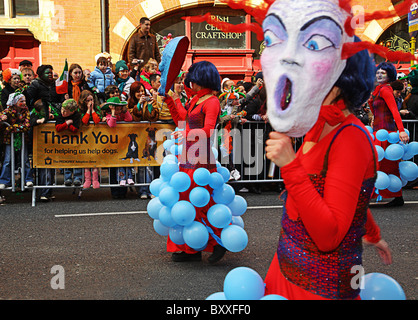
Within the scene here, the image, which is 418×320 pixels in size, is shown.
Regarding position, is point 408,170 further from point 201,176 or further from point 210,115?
point 201,176

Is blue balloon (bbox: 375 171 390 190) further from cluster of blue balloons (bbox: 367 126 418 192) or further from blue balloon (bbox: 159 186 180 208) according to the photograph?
blue balloon (bbox: 159 186 180 208)

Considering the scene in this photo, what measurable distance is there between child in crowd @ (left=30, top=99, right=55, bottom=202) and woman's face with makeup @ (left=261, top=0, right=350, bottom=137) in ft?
22.9

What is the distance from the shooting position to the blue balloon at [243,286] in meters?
1.76

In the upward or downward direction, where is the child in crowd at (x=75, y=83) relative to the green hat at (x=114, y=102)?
upward

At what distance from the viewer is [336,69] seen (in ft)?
5.43

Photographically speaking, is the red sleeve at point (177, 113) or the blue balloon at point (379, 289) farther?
the red sleeve at point (177, 113)

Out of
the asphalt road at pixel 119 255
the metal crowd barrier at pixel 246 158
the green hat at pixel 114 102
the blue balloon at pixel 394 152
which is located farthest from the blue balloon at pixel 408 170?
the green hat at pixel 114 102

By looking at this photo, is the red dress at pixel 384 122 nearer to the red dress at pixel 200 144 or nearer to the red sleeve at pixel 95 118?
the red dress at pixel 200 144

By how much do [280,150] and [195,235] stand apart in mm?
2813

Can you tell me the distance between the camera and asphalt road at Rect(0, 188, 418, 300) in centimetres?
398

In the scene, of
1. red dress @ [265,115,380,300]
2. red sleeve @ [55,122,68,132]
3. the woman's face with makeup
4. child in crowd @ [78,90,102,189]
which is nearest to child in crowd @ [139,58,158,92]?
child in crowd @ [78,90,102,189]

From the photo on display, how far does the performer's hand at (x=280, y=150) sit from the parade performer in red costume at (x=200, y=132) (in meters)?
2.93

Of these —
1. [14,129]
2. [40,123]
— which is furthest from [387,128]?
[14,129]

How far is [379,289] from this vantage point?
1.85m
